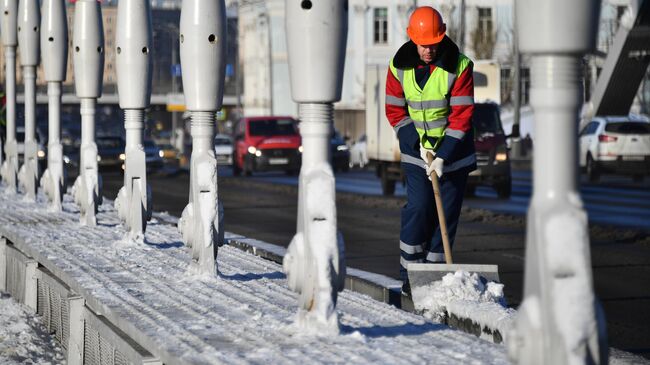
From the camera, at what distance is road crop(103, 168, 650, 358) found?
12383 mm

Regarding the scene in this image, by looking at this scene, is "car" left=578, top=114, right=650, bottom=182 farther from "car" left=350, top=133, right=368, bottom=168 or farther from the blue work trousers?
the blue work trousers

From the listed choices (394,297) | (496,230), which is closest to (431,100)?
(394,297)

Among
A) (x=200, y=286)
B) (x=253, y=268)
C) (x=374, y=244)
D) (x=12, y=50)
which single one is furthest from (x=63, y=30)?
(x=200, y=286)

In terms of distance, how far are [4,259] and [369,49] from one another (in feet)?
263

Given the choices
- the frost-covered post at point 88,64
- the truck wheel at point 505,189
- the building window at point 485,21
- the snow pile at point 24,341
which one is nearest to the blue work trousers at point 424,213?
the snow pile at point 24,341

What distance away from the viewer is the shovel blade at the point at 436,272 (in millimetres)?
9391

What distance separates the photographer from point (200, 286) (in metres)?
9.95

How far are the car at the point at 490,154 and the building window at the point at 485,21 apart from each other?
5439cm

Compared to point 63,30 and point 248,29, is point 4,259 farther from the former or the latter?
point 248,29

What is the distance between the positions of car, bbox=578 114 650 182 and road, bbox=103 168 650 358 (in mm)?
1444

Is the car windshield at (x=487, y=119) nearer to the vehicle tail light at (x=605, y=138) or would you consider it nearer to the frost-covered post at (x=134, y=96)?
the vehicle tail light at (x=605, y=138)

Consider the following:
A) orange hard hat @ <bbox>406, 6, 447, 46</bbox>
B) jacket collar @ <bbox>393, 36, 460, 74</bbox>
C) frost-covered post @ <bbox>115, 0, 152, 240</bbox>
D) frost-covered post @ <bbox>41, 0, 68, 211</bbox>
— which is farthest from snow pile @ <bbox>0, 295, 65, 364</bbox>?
frost-covered post @ <bbox>41, 0, 68, 211</bbox>

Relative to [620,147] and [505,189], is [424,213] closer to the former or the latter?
[505,189]

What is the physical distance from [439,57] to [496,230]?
10.6m
